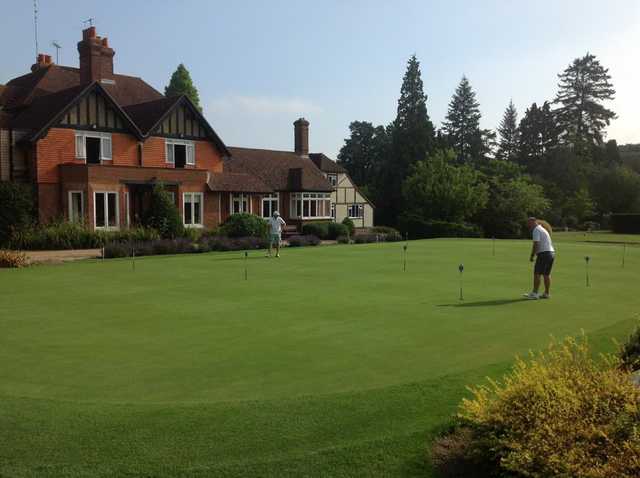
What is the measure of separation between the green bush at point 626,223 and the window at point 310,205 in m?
29.3

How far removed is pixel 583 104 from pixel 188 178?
235 feet

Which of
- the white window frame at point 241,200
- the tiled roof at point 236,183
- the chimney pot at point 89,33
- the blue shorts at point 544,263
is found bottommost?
the blue shorts at point 544,263

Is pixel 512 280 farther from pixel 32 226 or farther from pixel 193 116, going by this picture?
pixel 193 116

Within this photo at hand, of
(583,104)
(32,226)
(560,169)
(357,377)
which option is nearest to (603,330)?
(357,377)

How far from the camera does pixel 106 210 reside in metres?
33.3

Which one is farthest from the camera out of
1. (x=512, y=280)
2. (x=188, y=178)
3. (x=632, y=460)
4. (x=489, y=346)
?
(x=188, y=178)

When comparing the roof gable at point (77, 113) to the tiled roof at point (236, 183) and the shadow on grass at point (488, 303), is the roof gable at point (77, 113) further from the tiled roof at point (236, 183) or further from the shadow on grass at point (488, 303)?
the shadow on grass at point (488, 303)

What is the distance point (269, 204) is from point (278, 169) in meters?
4.01

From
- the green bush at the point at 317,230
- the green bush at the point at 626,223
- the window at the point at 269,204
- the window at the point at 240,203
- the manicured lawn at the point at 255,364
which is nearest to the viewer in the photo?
the manicured lawn at the point at 255,364

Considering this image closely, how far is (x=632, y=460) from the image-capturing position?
3.62 meters

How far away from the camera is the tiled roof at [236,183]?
39.8 meters

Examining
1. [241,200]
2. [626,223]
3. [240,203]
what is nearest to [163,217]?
[240,203]

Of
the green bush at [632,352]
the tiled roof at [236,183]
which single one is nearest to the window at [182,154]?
the tiled roof at [236,183]

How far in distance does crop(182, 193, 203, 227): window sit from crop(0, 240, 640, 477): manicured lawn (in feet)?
72.1
